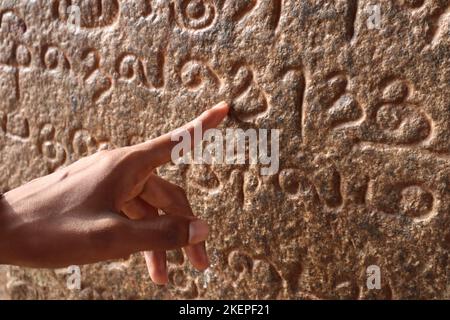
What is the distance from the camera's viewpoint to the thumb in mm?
1204

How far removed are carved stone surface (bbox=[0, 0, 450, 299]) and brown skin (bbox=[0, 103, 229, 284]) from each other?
409mm

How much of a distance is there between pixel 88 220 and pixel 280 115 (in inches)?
25.2

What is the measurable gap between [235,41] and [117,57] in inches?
15.5

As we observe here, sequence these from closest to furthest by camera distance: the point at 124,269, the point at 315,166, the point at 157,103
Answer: the point at 315,166 → the point at 157,103 → the point at 124,269

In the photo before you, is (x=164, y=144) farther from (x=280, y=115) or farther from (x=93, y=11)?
(x=93, y=11)

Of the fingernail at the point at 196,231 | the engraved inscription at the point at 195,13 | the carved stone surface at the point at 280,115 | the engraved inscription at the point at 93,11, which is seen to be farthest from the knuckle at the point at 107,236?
the engraved inscription at the point at 93,11

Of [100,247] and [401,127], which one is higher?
[401,127]

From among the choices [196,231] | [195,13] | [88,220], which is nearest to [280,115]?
[195,13]

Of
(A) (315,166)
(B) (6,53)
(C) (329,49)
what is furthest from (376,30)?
(B) (6,53)

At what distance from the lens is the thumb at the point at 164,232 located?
3.95 feet

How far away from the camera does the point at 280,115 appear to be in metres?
1.68

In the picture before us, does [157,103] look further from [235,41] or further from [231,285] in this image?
[231,285]

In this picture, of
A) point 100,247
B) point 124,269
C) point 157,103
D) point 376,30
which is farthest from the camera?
point 124,269

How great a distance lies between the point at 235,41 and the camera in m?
1.70
